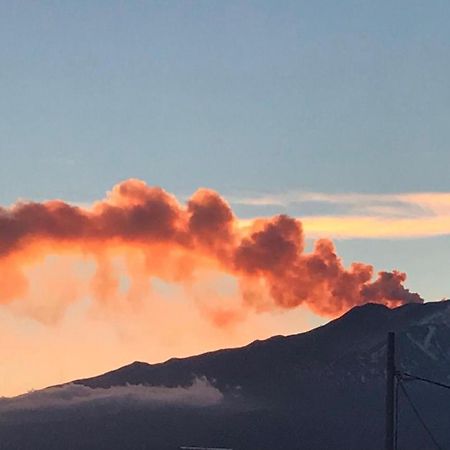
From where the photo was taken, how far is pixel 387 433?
203ft

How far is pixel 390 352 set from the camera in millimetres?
61875

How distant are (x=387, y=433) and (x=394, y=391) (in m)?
1.97

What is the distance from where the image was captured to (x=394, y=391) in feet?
203

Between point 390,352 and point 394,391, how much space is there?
180cm

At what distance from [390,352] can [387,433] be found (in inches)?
147
